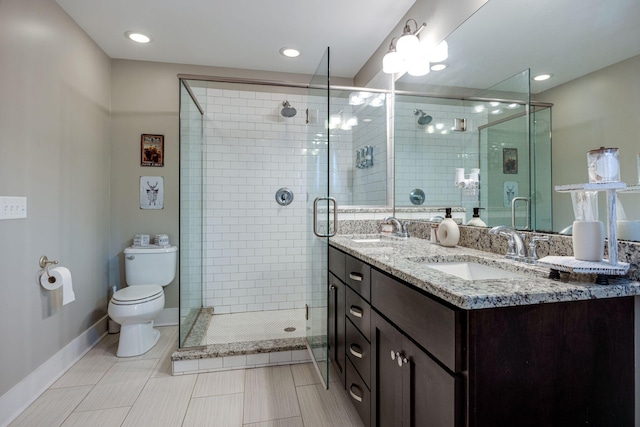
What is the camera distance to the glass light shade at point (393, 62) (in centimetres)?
219

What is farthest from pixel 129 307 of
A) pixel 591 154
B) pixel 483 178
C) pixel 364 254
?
pixel 591 154

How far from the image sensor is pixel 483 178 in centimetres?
163

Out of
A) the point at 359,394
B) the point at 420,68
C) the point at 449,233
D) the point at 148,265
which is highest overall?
the point at 420,68

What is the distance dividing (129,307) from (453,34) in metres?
2.80

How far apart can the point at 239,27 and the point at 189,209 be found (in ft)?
4.85

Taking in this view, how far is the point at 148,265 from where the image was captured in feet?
8.87

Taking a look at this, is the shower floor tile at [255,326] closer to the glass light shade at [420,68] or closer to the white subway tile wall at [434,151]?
the white subway tile wall at [434,151]

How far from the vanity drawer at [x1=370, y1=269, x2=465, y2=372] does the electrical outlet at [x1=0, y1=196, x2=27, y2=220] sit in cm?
197

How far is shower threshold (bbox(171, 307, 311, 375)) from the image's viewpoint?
2123 millimetres

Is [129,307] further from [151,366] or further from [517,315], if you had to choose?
[517,315]

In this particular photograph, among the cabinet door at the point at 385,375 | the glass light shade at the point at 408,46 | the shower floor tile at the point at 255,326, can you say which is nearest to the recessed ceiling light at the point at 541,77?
the glass light shade at the point at 408,46

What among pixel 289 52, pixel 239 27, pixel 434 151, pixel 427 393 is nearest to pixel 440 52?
pixel 434 151

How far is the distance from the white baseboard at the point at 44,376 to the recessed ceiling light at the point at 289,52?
2.87 m

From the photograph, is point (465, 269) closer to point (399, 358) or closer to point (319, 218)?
point (399, 358)
